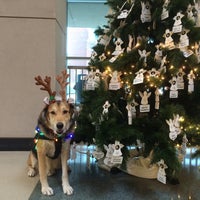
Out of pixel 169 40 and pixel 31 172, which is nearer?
pixel 169 40

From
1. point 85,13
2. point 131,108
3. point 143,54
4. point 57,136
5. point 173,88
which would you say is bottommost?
point 57,136

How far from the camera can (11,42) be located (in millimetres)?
3377

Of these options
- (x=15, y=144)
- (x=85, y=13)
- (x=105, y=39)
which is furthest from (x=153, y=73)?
(x=85, y=13)

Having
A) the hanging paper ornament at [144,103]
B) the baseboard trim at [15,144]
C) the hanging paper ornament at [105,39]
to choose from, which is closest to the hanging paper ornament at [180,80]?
the hanging paper ornament at [144,103]

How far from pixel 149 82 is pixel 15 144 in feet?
6.81

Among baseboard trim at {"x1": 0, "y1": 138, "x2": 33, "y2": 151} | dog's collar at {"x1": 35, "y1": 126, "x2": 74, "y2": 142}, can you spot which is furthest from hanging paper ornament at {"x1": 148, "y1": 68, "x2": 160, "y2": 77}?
baseboard trim at {"x1": 0, "y1": 138, "x2": 33, "y2": 151}

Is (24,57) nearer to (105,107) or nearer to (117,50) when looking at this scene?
(117,50)

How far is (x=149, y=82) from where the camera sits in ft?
6.78

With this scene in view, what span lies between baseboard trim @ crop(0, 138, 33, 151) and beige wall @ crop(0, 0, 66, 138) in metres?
0.07

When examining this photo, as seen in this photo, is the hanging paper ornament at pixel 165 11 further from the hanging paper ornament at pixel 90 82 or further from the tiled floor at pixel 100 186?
the tiled floor at pixel 100 186

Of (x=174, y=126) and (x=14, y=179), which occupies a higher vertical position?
(x=174, y=126)

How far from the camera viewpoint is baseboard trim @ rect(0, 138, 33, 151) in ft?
11.2

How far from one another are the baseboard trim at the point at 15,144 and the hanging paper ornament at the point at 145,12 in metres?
2.07

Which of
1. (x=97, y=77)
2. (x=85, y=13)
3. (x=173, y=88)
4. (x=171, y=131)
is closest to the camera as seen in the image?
(x=171, y=131)
